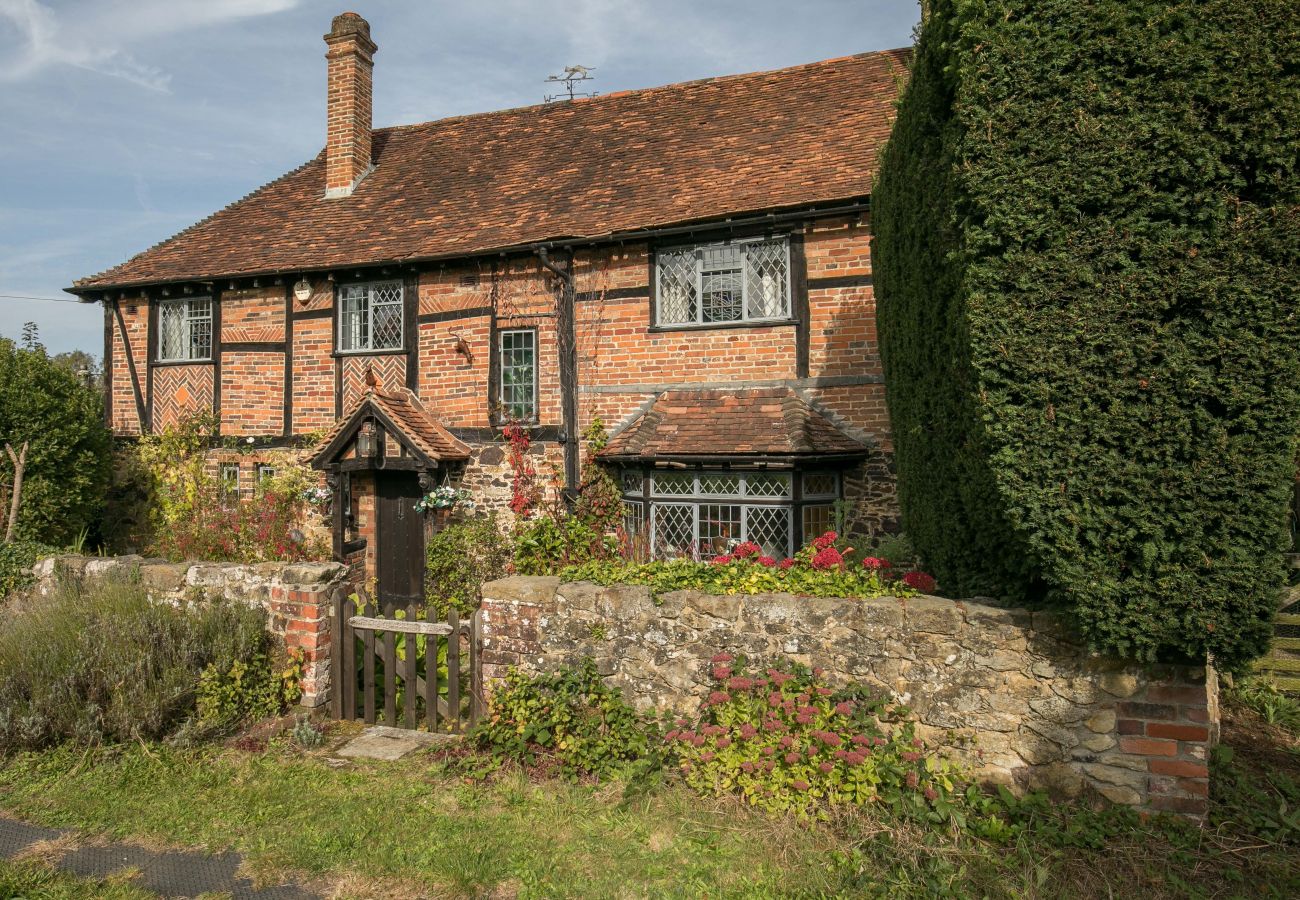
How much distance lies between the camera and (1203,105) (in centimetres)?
390

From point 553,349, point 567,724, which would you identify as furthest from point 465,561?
point 567,724

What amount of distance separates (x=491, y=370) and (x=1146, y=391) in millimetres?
8667

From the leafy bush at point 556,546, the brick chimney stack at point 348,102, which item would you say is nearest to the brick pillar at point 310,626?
the leafy bush at point 556,546

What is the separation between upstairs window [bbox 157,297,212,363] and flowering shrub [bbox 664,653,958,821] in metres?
11.4

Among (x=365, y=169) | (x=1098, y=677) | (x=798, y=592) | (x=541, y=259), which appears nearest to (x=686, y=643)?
(x=798, y=592)

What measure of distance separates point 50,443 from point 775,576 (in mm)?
10803

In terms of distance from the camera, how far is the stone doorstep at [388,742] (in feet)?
18.6

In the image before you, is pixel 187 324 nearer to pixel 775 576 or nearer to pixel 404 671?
pixel 404 671

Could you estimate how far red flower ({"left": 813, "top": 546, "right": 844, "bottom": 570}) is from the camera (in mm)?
5406

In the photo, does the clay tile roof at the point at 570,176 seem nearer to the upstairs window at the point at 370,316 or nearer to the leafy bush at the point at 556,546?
the upstairs window at the point at 370,316

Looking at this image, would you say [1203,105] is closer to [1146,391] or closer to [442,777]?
[1146,391]

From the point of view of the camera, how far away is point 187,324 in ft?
41.2

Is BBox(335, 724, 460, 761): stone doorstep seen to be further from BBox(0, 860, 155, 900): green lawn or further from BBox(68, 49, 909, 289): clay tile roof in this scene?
BBox(68, 49, 909, 289): clay tile roof

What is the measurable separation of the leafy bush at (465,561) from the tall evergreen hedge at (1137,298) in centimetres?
753
